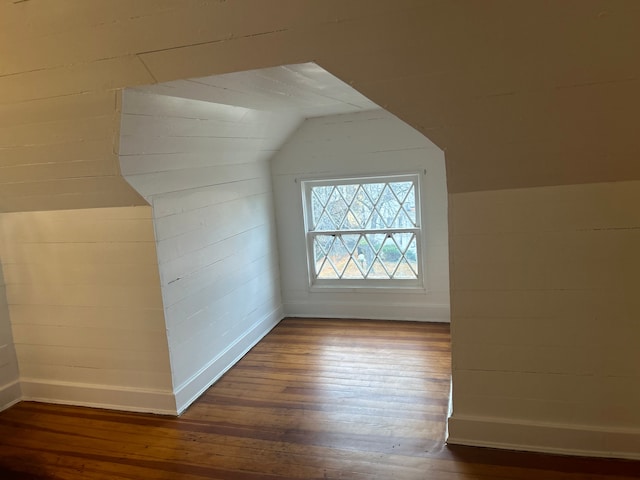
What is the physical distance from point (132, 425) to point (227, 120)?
6.08 ft

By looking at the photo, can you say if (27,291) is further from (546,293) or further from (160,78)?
(546,293)

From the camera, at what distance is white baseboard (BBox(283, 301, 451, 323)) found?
4.07 meters

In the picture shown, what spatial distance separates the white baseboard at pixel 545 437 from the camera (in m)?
2.21

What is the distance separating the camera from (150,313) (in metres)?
2.86

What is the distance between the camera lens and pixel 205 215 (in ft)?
10.6

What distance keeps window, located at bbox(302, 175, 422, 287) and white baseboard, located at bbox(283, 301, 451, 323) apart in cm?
19

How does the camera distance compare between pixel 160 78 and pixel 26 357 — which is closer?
pixel 160 78

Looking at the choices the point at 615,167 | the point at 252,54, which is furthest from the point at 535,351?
the point at 252,54

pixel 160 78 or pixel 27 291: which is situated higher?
pixel 160 78

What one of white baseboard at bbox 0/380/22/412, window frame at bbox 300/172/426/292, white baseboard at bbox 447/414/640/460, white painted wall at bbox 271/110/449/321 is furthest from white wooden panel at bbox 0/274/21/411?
white baseboard at bbox 447/414/640/460

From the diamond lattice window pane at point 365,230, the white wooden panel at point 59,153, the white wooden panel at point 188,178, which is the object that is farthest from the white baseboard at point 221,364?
the white wooden panel at point 59,153

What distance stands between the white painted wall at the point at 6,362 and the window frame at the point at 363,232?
2.27 m

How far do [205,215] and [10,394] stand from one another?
1727mm

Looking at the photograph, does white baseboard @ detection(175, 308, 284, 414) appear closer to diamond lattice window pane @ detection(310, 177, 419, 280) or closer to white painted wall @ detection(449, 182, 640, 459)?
diamond lattice window pane @ detection(310, 177, 419, 280)
